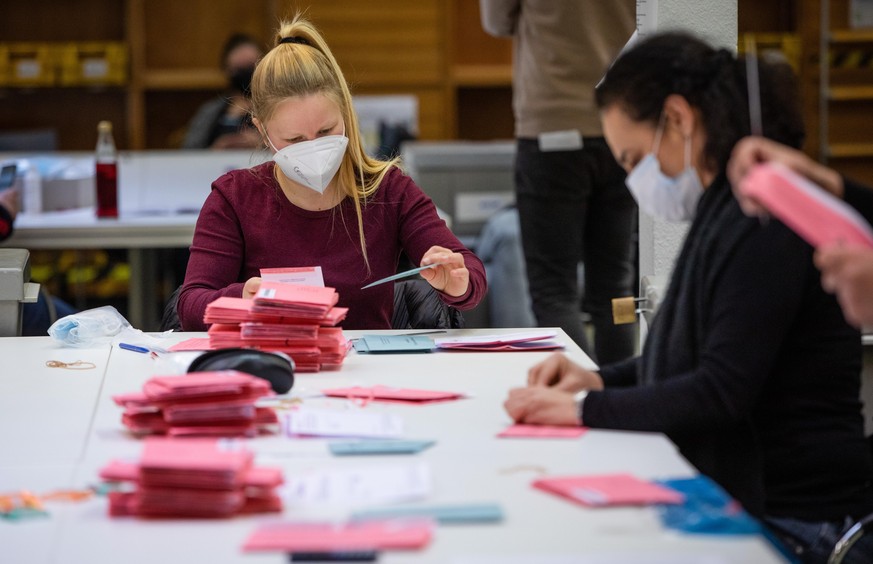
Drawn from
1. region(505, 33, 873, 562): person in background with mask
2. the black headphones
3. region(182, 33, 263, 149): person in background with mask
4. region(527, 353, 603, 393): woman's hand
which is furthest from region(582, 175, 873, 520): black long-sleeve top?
region(182, 33, 263, 149): person in background with mask

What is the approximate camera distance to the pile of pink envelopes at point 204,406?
1441 millimetres

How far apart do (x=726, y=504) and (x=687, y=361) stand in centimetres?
40

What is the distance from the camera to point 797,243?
1.39m

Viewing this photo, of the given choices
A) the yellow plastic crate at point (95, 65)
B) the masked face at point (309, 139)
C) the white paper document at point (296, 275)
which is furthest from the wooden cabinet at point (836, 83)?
the white paper document at point (296, 275)

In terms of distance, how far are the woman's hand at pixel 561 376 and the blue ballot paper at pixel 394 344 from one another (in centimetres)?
44

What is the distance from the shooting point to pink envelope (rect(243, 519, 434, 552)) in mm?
1051

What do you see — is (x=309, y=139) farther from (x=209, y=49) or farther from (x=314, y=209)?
(x=209, y=49)

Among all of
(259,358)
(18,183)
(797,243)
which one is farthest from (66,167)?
(797,243)

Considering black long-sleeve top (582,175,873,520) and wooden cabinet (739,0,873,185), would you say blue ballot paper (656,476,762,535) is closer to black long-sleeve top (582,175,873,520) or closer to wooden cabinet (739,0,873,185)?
black long-sleeve top (582,175,873,520)

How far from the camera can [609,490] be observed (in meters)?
1.19

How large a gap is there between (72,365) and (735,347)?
1.13 m

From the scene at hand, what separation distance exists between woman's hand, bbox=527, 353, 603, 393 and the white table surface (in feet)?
0.22

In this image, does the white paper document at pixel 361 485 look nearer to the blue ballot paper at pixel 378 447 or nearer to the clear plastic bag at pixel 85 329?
the blue ballot paper at pixel 378 447

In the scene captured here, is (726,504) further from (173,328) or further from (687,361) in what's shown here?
(173,328)
